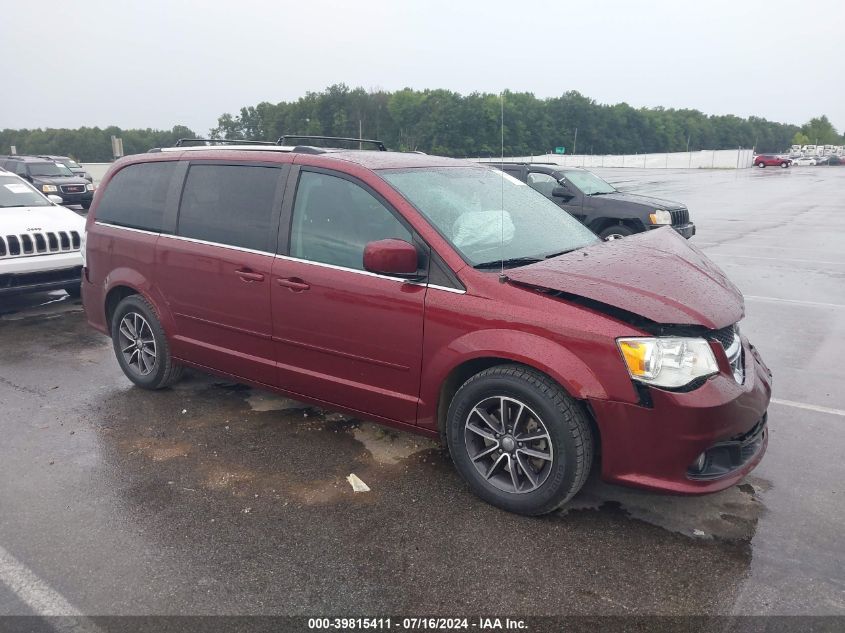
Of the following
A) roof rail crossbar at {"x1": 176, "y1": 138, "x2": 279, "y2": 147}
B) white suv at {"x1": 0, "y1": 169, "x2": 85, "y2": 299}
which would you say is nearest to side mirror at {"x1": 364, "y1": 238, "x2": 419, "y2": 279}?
roof rail crossbar at {"x1": 176, "y1": 138, "x2": 279, "y2": 147}

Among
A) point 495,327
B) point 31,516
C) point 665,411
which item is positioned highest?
point 495,327

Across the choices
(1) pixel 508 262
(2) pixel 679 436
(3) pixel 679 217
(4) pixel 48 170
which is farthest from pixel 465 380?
(4) pixel 48 170

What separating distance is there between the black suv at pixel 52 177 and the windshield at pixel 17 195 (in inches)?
518

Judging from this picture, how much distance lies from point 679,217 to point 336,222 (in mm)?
9135

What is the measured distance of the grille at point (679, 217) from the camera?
Answer: 11203mm

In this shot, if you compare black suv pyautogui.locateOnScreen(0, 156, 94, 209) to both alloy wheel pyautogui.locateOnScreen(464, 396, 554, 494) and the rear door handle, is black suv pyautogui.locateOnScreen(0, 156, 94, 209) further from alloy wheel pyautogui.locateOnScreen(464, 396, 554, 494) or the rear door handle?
alloy wheel pyautogui.locateOnScreen(464, 396, 554, 494)

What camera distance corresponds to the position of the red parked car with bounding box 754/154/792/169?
70438mm

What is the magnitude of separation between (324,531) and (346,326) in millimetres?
1149

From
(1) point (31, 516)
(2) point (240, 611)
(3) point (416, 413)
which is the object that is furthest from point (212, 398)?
(2) point (240, 611)

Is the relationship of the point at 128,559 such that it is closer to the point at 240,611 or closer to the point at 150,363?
the point at 240,611

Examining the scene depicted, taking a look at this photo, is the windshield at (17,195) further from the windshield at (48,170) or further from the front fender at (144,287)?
the windshield at (48,170)

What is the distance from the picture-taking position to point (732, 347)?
3.32 m

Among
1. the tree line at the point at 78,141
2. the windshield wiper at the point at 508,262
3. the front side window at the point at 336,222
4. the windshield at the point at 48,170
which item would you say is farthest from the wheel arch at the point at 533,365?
the tree line at the point at 78,141

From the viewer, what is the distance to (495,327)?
327 centimetres
